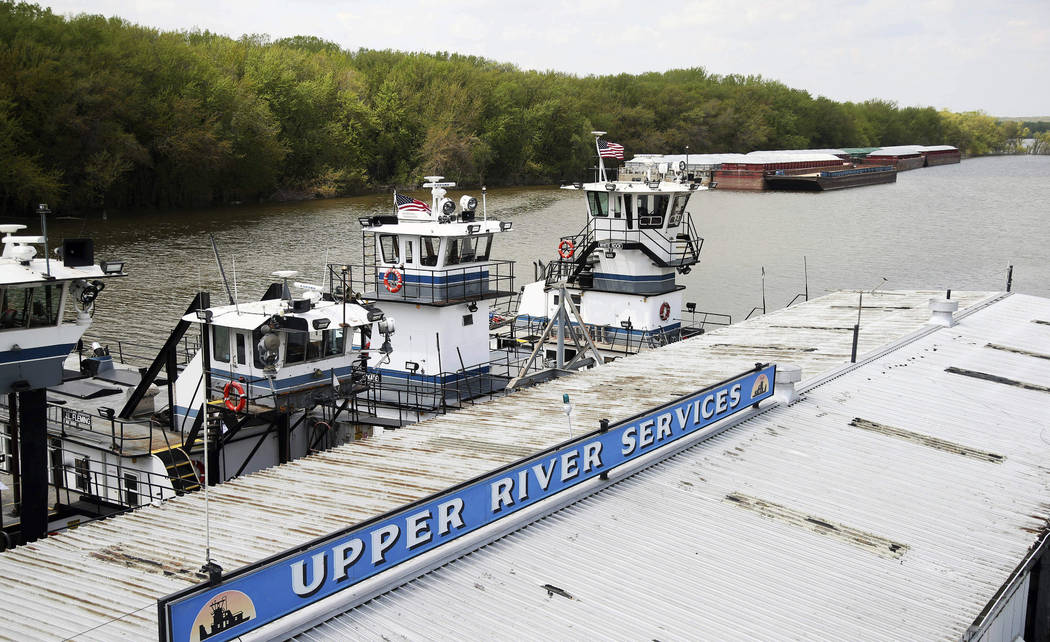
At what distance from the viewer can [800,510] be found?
1579 cm

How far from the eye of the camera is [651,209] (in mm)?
37500

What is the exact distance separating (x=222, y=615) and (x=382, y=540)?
7.86 ft

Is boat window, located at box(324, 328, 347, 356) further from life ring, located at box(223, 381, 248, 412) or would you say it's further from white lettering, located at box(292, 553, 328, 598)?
white lettering, located at box(292, 553, 328, 598)

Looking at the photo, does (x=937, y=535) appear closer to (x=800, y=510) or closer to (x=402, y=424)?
(x=800, y=510)

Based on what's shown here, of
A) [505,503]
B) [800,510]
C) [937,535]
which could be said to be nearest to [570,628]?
[505,503]

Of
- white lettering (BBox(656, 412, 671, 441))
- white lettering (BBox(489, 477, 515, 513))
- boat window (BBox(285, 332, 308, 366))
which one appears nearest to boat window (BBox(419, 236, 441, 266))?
boat window (BBox(285, 332, 308, 366))

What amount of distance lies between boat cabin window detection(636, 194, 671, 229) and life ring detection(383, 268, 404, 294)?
12.0m

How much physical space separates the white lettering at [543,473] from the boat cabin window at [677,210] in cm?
2455

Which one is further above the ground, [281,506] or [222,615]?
[222,615]

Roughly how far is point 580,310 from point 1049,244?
2023 inches

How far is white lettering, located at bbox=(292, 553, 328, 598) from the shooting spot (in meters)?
10.7

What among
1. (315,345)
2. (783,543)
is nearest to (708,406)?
(783,543)

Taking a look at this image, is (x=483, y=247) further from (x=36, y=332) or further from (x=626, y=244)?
(x=36, y=332)

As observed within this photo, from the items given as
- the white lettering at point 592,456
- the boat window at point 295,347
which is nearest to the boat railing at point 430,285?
the boat window at point 295,347
